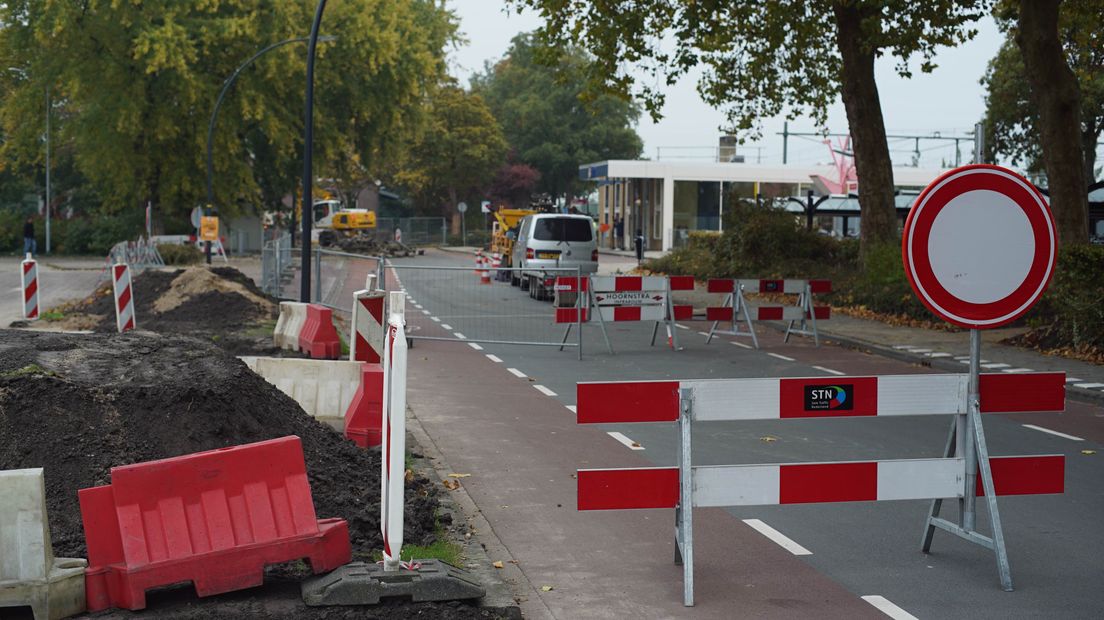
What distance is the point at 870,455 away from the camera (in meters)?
10.0

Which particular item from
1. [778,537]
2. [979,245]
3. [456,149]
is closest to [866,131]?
[778,537]

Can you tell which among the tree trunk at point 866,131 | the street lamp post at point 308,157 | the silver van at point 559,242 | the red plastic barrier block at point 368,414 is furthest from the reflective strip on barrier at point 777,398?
the silver van at point 559,242

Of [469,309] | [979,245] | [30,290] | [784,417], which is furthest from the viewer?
[469,309]

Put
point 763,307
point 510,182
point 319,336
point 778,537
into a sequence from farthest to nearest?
point 510,182
point 763,307
point 319,336
point 778,537

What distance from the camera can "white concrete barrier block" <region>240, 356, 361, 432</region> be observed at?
404 inches

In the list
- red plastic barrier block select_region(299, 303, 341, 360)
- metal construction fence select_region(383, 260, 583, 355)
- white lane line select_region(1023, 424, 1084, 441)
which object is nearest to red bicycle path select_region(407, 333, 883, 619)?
red plastic barrier block select_region(299, 303, 341, 360)

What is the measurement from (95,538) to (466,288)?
17110 mm

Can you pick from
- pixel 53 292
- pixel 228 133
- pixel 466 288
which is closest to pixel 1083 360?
pixel 466 288

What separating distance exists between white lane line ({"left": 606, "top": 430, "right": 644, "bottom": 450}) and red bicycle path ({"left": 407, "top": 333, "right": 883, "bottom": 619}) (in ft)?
0.30

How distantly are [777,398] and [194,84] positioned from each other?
40574 mm

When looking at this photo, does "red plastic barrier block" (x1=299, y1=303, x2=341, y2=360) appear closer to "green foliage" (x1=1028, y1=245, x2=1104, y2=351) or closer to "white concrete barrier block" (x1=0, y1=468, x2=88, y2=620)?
"white concrete barrier block" (x1=0, y1=468, x2=88, y2=620)

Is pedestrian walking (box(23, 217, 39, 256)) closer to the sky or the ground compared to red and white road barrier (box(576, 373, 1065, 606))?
closer to the sky

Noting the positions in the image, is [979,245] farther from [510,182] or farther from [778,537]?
[510,182]

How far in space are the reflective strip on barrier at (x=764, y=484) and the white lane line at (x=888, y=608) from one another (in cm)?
50
